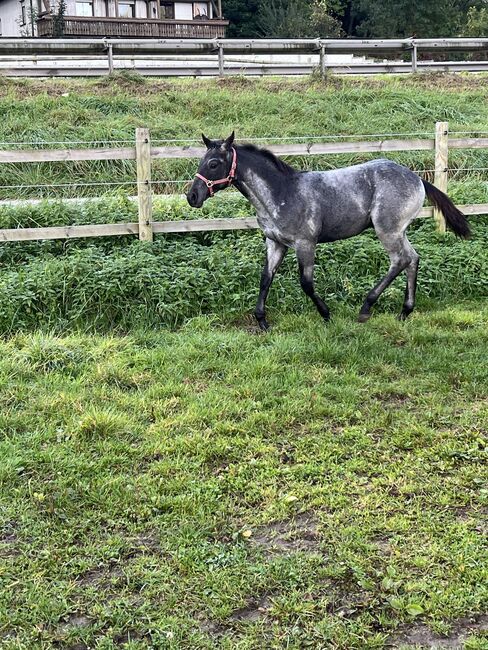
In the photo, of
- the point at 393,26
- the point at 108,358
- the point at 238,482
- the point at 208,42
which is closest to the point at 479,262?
the point at 108,358

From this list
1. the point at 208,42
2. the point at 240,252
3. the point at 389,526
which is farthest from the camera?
the point at 208,42

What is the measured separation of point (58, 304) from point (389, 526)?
14.9 ft

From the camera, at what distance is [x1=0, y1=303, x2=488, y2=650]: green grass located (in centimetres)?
293

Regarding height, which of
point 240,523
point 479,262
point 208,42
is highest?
point 208,42

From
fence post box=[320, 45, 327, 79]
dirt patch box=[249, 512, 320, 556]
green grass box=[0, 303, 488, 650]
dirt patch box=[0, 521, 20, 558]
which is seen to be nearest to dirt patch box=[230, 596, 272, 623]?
green grass box=[0, 303, 488, 650]

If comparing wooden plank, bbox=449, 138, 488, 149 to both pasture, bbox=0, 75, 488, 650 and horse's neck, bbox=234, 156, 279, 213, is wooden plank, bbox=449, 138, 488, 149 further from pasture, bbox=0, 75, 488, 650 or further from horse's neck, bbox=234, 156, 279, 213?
horse's neck, bbox=234, 156, 279, 213

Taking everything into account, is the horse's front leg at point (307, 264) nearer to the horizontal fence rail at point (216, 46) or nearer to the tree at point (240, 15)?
the horizontal fence rail at point (216, 46)

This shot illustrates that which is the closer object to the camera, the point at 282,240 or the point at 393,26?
the point at 282,240

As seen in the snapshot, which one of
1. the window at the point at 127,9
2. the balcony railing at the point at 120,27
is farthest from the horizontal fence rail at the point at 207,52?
the window at the point at 127,9

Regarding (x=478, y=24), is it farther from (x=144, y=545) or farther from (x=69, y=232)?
(x=144, y=545)

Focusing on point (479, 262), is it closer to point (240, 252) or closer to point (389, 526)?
point (240, 252)

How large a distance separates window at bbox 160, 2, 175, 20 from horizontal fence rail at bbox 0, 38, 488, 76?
823 inches

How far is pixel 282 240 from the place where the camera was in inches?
258

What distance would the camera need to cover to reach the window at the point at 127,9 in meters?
37.7
